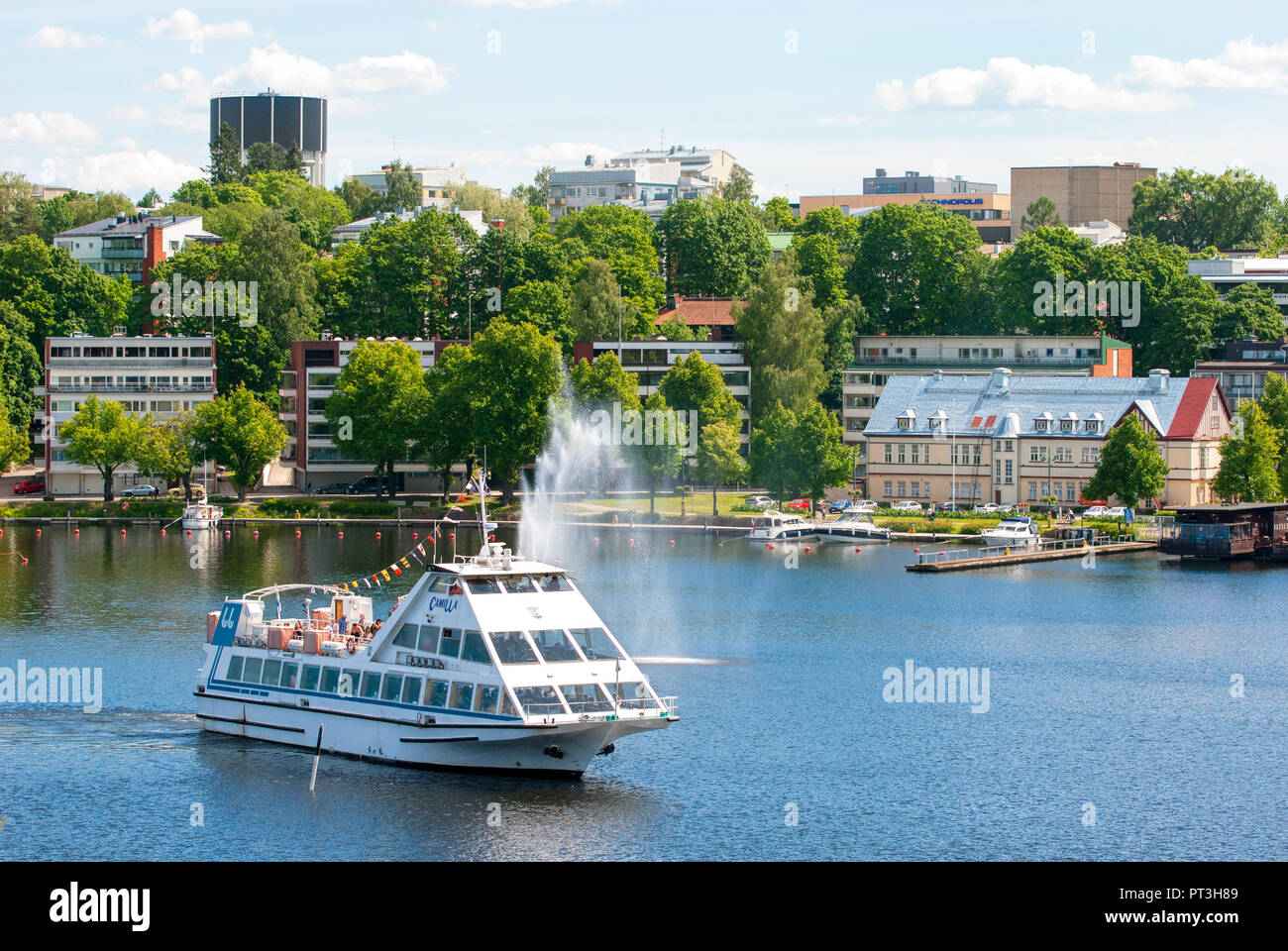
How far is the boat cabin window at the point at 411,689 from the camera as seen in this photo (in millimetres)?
60406

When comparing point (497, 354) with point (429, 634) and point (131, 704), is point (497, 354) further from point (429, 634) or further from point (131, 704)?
point (429, 634)

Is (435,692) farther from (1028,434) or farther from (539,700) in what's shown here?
(1028,434)

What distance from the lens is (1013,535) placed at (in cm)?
12988

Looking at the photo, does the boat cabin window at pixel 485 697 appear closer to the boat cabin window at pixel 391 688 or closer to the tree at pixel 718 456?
the boat cabin window at pixel 391 688

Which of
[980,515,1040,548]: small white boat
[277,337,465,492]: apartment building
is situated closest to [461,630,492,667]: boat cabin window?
[980,515,1040,548]: small white boat

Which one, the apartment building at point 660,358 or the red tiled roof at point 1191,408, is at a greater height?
the apartment building at point 660,358

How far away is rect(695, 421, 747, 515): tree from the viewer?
155 metres

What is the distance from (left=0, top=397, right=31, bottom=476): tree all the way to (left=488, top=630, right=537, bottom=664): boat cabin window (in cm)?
11515

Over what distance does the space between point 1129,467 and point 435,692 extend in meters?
90.0

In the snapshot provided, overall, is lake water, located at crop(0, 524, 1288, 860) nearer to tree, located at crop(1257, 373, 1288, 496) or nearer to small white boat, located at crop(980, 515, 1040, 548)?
small white boat, located at crop(980, 515, 1040, 548)

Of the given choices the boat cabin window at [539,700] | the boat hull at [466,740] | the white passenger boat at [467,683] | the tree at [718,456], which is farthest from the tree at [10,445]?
the boat cabin window at [539,700]

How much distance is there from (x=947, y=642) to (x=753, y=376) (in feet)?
283

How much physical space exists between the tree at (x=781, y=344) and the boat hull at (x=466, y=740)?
10821cm

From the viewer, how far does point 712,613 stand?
96.9 meters
